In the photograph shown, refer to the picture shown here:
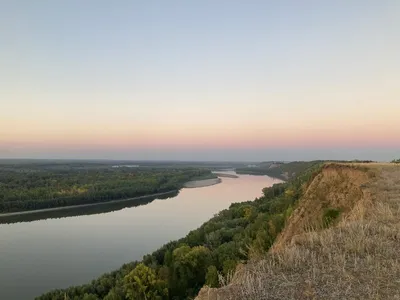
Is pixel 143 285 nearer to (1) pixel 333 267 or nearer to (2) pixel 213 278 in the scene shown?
(2) pixel 213 278

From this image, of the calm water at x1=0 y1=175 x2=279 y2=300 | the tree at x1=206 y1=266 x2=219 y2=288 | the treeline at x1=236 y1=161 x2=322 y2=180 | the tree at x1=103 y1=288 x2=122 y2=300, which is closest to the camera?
the tree at x1=206 y1=266 x2=219 y2=288

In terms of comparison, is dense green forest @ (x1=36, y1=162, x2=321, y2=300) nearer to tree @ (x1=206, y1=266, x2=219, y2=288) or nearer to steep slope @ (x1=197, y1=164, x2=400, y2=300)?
tree @ (x1=206, y1=266, x2=219, y2=288)

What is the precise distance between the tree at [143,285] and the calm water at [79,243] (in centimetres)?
631

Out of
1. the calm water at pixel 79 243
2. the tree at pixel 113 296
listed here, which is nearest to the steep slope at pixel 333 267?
the tree at pixel 113 296

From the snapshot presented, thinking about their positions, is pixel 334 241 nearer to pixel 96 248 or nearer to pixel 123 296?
pixel 123 296

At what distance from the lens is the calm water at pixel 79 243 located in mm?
21625

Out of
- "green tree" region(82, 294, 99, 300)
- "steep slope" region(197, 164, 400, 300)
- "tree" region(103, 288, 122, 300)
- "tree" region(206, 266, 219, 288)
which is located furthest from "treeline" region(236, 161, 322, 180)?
"steep slope" region(197, 164, 400, 300)

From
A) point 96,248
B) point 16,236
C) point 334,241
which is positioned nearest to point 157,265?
point 96,248

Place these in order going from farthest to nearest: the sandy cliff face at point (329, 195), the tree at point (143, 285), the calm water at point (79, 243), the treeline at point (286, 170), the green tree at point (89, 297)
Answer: the treeline at point (286, 170), the calm water at point (79, 243), the tree at point (143, 285), the green tree at point (89, 297), the sandy cliff face at point (329, 195)

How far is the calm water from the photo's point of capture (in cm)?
2162

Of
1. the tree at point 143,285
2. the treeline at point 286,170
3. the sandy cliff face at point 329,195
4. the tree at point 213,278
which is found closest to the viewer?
the sandy cliff face at point 329,195

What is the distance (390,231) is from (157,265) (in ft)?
56.7

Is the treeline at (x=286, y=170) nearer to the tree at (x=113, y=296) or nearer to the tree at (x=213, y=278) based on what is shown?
the tree at (x=213, y=278)

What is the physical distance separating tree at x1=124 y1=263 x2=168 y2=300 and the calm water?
631cm
